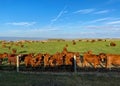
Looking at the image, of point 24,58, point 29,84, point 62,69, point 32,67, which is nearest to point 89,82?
point 29,84

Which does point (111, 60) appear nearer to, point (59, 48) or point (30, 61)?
point (30, 61)

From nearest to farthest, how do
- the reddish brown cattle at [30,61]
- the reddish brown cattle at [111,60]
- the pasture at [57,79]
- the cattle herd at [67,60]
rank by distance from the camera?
1. the pasture at [57,79]
2. the reddish brown cattle at [111,60]
3. the cattle herd at [67,60]
4. the reddish brown cattle at [30,61]

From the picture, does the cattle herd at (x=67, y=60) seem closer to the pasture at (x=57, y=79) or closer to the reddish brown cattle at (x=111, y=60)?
the reddish brown cattle at (x=111, y=60)

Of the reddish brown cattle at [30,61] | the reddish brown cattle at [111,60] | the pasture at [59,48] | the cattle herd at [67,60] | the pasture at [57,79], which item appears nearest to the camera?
the pasture at [57,79]

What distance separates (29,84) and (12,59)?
5.81 metres

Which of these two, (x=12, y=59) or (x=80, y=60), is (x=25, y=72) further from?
(x=80, y=60)

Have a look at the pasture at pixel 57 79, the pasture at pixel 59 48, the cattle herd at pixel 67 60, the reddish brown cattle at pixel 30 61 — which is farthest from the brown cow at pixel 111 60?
the pasture at pixel 59 48

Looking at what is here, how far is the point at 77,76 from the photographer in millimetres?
14820

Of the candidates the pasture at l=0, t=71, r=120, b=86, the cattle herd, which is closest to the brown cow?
the cattle herd

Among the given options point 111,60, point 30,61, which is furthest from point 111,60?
point 30,61

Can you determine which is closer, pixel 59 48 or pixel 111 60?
pixel 111 60

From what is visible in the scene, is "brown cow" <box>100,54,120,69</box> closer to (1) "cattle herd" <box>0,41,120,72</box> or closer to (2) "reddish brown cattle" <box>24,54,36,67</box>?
(1) "cattle herd" <box>0,41,120,72</box>

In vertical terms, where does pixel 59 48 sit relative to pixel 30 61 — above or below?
below

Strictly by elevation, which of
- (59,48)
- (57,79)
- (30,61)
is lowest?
(57,79)
